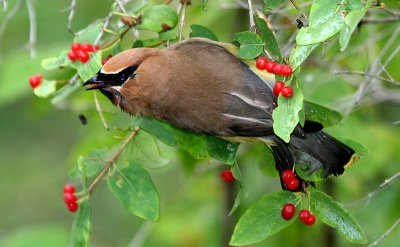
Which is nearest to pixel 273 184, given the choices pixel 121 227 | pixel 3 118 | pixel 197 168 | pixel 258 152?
pixel 197 168

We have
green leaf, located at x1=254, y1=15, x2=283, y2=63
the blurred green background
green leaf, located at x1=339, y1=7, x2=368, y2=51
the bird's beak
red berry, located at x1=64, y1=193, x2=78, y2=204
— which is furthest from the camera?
the blurred green background

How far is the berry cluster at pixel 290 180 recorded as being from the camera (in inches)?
155

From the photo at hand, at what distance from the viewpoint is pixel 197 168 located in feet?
21.3

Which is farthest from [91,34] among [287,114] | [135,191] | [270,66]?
[287,114]

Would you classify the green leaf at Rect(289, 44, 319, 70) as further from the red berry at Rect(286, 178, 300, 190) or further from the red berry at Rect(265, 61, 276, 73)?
the red berry at Rect(286, 178, 300, 190)

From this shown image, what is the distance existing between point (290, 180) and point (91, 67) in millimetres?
998

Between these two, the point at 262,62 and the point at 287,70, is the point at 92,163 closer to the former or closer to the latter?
the point at 262,62

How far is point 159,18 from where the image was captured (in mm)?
4000

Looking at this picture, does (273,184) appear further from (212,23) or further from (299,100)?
(299,100)

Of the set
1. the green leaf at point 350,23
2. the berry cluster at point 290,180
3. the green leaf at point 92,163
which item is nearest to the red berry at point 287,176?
the berry cluster at point 290,180

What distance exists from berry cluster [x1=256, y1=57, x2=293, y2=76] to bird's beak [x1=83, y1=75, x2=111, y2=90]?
2.28ft

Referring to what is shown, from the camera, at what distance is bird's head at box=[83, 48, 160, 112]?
392cm

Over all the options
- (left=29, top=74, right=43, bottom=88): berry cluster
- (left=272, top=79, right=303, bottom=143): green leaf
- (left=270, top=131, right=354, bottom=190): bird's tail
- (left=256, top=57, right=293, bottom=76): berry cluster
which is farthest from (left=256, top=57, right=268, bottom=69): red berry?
(left=29, top=74, right=43, bottom=88): berry cluster

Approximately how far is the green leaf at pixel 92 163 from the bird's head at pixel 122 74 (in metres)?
0.28
